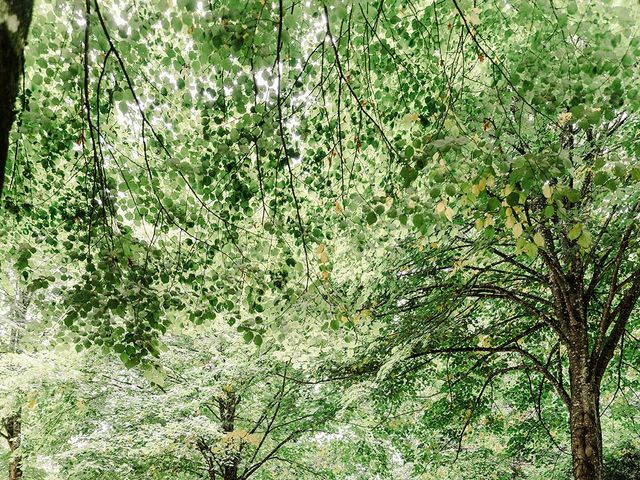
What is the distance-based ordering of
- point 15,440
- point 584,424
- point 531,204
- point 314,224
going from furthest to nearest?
point 15,440, point 531,204, point 584,424, point 314,224

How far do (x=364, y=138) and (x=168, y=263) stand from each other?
1994 millimetres

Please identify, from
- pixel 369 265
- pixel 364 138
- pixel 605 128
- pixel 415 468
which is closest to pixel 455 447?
pixel 415 468

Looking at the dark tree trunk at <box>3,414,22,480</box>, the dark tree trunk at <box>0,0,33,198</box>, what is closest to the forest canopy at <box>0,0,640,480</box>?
the dark tree trunk at <box>0,0,33,198</box>

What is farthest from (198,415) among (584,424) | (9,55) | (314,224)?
(9,55)

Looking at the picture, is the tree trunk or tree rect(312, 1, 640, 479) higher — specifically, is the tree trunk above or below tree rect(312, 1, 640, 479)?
below

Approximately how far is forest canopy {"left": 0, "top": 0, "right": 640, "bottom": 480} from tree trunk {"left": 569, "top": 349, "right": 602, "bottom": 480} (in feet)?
0.10

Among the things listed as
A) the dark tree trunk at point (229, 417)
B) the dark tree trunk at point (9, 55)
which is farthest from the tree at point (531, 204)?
the dark tree trunk at point (229, 417)

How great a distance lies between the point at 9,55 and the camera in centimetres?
123

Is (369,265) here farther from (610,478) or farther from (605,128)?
(610,478)

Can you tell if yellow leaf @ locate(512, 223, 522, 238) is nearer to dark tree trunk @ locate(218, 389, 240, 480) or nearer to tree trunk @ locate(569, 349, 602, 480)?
tree trunk @ locate(569, 349, 602, 480)

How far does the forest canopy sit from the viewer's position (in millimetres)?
3465

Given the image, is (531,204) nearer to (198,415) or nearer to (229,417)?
(198,415)

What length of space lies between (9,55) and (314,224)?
4.19 meters

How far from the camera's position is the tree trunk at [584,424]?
18.4ft
